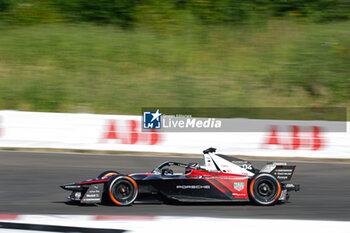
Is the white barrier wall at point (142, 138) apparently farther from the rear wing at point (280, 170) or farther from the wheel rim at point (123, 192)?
the wheel rim at point (123, 192)

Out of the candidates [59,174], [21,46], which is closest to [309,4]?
[21,46]

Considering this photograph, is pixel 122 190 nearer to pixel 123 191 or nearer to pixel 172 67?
pixel 123 191

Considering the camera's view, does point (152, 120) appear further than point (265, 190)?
Yes

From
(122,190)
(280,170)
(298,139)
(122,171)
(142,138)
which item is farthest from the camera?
(142,138)

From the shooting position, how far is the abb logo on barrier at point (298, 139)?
1315 cm

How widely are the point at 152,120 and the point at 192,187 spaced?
6278mm

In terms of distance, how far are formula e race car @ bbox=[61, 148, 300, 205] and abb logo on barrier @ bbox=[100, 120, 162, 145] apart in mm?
5732

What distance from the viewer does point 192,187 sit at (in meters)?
7.53

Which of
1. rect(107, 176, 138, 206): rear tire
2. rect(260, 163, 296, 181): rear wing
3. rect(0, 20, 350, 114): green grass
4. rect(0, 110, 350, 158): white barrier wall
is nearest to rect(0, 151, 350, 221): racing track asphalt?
rect(107, 176, 138, 206): rear tire

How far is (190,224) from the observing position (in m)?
6.34

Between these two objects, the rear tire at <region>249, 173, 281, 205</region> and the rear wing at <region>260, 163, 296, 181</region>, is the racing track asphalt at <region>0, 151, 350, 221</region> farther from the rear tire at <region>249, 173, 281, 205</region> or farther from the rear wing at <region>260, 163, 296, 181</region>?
the rear wing at <region>260, 163, 296, 181</region>

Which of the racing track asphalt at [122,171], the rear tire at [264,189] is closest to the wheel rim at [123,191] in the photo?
the racing track asphalt at [122,171]

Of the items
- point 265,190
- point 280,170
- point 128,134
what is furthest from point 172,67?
point 265,190

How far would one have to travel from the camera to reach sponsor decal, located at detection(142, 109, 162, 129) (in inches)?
534
